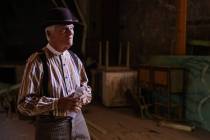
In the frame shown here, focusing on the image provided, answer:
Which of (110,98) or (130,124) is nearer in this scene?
(130,124)

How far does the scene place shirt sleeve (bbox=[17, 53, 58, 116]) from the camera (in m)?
1.82

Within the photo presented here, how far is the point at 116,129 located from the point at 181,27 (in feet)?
5.79

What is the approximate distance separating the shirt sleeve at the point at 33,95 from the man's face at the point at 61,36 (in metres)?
0.13

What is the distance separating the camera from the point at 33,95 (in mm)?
1836

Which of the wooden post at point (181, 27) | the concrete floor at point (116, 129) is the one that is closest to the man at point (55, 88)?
the concrete floor at point (116, 129)

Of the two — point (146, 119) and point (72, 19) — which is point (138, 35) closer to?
point (146, 119)

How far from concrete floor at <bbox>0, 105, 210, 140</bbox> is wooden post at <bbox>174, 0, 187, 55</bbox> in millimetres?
1146

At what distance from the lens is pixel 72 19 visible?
76.2 inches

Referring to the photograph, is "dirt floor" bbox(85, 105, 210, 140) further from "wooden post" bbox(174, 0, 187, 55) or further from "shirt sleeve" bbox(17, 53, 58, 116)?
"shirt sleeve" bbox(17, 53, 58, 116)

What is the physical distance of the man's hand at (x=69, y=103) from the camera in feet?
5.81

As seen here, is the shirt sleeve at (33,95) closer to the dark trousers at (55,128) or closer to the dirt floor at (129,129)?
the dark trousers at (55,128)

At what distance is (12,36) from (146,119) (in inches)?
190

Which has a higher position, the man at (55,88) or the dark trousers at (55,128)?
the man at (55,88)

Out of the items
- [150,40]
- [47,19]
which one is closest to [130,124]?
[150,40]
